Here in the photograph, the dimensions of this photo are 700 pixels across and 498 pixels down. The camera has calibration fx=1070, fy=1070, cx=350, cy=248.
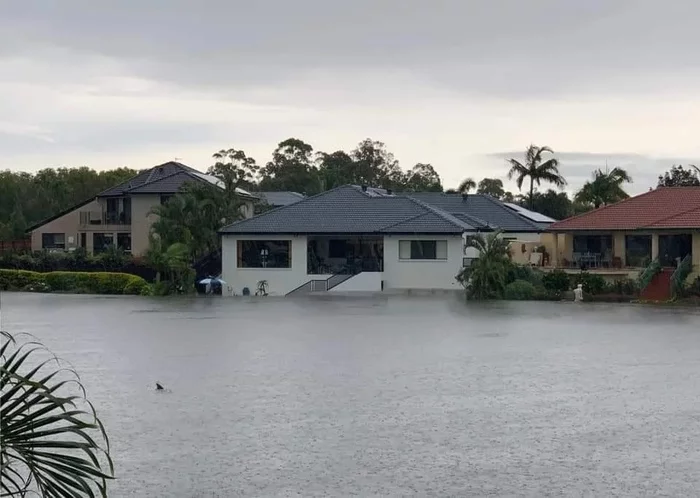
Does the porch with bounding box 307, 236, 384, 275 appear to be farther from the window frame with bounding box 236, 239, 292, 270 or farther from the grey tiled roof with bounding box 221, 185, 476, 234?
the window frame with bounding box 236, 239, 292, 270

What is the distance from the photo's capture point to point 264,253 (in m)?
53.9

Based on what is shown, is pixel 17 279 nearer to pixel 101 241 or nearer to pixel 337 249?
pixel 101 241

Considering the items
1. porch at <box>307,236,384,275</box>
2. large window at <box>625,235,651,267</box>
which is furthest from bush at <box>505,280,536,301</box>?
porch at <box>307,236,384,275</box>

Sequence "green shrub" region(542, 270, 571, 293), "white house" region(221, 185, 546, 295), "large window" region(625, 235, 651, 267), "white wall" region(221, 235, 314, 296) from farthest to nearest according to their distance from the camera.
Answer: "white wall" region(221, 235, 314, 296) < "white house" region(221, 185, 546, 295) < "large window" region(625, 235, 651, 267) < "green shrub" region(542, 270, 571, 293)

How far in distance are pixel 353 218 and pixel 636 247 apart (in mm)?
14051

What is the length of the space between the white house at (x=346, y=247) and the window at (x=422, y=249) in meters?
0.05

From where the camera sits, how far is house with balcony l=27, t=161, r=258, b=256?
65562 mm

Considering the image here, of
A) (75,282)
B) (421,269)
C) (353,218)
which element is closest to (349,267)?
(353,218)

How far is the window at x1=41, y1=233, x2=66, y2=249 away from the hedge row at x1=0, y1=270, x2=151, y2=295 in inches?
468

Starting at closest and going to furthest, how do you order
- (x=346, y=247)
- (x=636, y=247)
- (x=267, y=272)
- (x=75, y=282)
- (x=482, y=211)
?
1. (x=636, y=247)
2. (x=267, y=272)
3. (x=75, y=282)
4. (x=346, y=247)
5. (x=482, y=211)

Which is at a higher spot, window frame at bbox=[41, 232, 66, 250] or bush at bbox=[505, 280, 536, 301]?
window frame at bbox=[41, 232, 66, 250]

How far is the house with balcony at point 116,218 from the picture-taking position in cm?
6556

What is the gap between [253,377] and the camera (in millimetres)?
20047

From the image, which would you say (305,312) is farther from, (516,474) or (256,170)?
(256,170)
